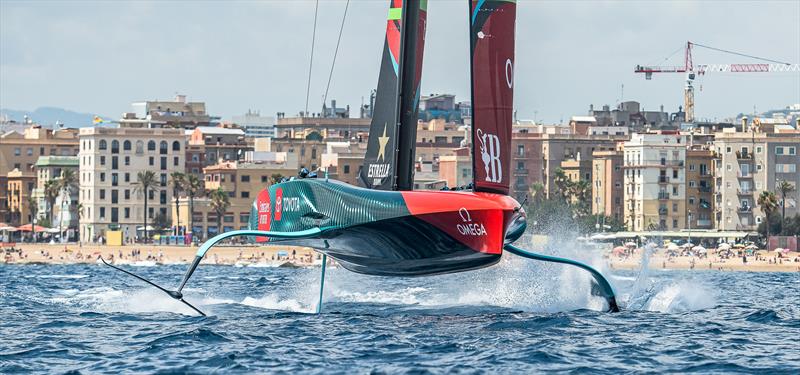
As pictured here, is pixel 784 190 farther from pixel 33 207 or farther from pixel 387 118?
pixel 387 118

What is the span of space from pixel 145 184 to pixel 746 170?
48.9 meters

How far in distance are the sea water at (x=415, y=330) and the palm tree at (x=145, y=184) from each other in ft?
283

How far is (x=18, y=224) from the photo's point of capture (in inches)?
5866

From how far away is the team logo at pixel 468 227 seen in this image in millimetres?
31094

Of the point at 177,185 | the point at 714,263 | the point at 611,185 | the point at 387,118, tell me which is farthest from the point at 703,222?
the point at 387,118

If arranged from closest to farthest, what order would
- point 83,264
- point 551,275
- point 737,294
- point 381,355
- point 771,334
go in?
point 381,355 → point 771,334 → point 551,275 → point 737,294 → point 83,264

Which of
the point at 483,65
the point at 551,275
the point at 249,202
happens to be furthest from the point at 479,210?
the point at 249,202

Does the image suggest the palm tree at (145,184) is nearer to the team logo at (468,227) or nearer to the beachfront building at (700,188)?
the beachfront building at (700,188)

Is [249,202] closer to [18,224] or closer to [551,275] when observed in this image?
[18,224]

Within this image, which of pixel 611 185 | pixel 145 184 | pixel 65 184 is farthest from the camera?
pixel 611 185

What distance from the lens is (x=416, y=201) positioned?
31.0m

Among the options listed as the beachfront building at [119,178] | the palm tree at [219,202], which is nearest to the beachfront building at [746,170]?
the palm tree at [219,202]

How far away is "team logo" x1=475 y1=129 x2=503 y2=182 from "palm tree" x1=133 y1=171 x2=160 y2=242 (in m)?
99.8

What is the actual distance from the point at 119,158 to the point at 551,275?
3864 inches
